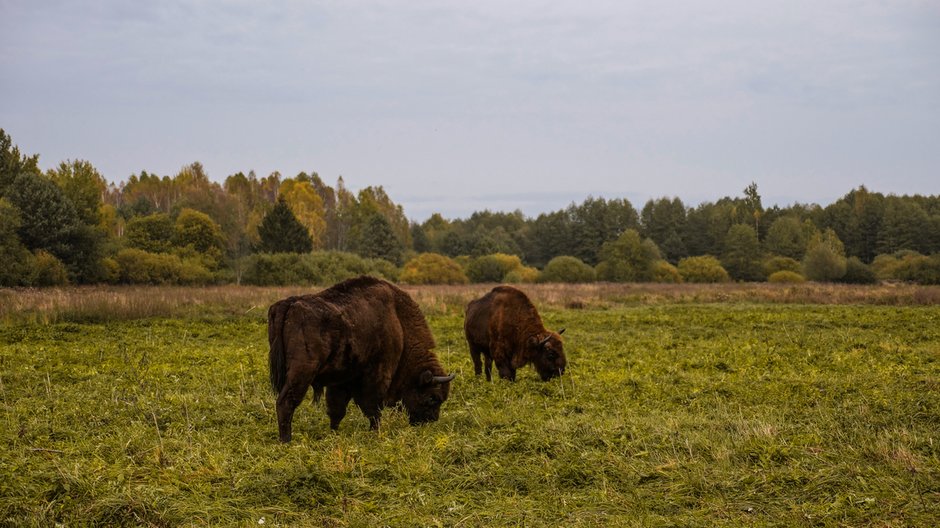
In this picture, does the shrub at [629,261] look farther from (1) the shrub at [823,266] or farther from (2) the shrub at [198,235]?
(2) the shrub at [198,235]

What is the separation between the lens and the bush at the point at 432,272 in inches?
2490

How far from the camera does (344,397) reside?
32.6 ft

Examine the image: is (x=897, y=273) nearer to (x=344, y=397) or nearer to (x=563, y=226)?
(x=563, y=226)

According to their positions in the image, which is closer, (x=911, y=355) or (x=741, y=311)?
(x=911, y=355)

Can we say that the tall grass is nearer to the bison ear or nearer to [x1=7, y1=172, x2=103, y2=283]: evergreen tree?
the bison ear

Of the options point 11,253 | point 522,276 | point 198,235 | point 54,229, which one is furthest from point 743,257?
point 11,253

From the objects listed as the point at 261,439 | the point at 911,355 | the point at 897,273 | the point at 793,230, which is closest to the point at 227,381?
the point at 261,439

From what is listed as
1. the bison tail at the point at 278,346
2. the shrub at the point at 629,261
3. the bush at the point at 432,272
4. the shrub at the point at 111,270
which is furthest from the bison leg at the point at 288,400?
the shrub at the point at 629,261

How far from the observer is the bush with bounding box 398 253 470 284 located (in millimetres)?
63250

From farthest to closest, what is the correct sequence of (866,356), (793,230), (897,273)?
1. (793,230)
2. (897,273)
3. (866,356)

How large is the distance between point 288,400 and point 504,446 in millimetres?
2671

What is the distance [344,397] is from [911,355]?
13.1m

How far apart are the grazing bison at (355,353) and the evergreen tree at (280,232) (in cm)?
5527

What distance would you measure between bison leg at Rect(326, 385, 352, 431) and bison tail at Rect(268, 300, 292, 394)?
1015 millimetres
